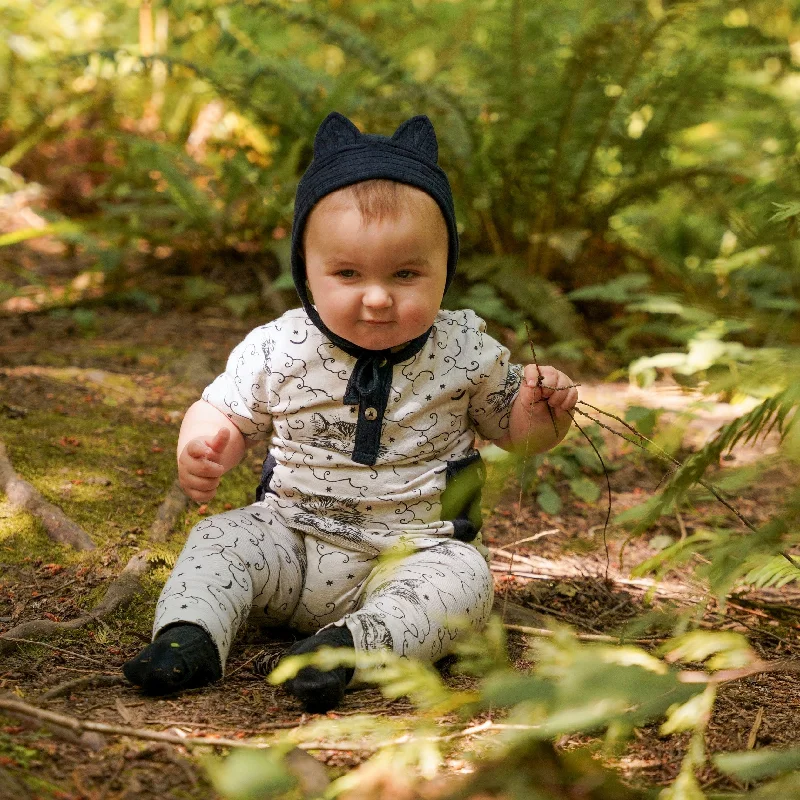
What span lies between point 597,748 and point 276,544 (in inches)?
40.7

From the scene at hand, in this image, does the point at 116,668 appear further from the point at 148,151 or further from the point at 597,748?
the point at 148,151

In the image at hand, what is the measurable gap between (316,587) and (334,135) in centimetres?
116

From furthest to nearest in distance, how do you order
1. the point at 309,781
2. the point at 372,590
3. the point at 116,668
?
the point at 372,590 < the point at 116,668 < the point at 309,781

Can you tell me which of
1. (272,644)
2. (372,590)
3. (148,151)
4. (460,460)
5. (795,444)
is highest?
(148,151)

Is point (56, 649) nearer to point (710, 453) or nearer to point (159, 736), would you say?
point (159, 736)

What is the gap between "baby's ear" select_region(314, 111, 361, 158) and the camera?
2.18m

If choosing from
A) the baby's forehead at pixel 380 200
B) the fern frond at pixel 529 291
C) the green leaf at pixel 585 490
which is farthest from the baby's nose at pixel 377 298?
the fern frond at pixel 529 291

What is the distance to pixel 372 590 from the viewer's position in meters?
2.12

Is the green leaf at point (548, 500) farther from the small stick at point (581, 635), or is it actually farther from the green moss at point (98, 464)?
the green moss at point (98, 464)

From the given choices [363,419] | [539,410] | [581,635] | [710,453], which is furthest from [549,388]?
[710,453]

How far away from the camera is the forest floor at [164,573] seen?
143 cm

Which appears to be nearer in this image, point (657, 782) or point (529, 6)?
point (657, 782)

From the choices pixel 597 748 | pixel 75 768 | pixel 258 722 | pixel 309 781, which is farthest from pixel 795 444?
pixel 75 768

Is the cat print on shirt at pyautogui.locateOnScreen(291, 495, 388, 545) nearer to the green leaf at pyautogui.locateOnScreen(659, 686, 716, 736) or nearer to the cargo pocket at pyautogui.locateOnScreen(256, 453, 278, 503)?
the cargo pocket at pyautogui.locateOnScreen(256, 453, 278, 503)
